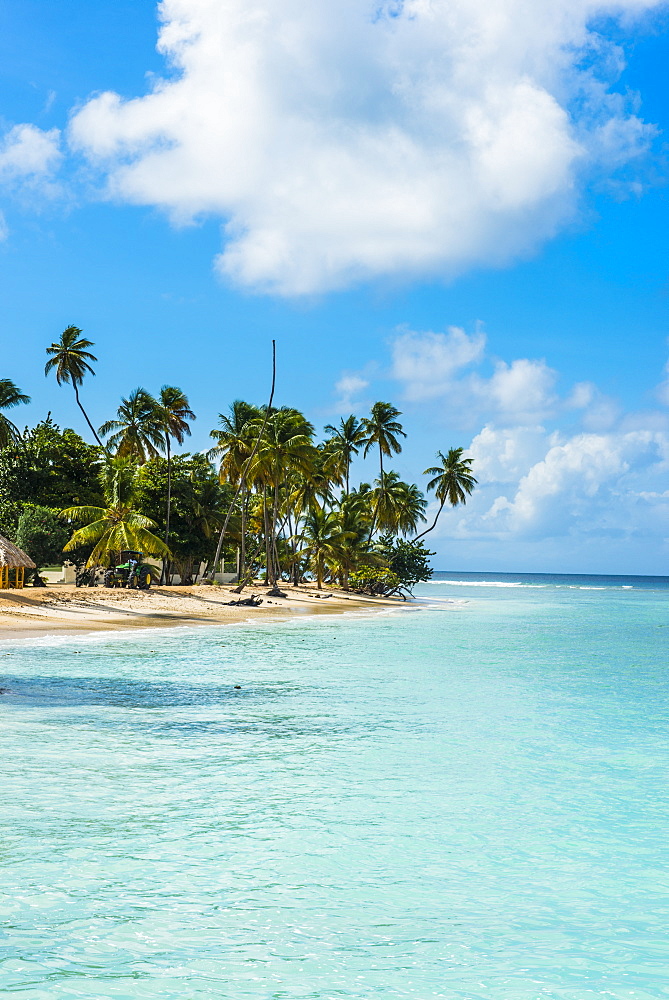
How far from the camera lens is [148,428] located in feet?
167

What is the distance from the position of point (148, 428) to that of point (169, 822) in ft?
150

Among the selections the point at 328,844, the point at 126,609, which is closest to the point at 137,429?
the point at 126,609

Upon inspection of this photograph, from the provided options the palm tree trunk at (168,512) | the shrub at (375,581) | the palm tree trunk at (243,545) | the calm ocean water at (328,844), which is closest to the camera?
the calm ocean water at (328,844)

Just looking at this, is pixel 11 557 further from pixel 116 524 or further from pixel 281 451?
pixel 281 451

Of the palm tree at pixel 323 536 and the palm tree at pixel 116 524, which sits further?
the palm tree at pixel 323 536

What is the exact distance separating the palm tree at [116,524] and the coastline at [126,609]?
6.24 ft

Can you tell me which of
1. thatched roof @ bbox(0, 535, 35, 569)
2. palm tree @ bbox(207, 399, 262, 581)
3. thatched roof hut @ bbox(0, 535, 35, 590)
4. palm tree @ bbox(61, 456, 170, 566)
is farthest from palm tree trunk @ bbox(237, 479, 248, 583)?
thatched roof @ bbox(0, 535, 35, 569)

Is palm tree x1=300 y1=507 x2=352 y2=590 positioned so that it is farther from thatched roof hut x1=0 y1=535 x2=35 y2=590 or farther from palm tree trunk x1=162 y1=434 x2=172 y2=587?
thatched roof hut x1=0 y1=535 x2=35 y2=590

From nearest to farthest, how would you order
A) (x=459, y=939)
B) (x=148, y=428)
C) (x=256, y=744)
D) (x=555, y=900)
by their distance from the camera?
(x=459, y=939) → (x=555, y=900) → (x=256, y=744) → (x=148, y=428)

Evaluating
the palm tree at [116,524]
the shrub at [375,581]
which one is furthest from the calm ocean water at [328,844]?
the shrub at [375,581]

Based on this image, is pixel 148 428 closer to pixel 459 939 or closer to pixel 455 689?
pixel 455 689

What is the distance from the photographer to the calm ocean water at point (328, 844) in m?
4.38

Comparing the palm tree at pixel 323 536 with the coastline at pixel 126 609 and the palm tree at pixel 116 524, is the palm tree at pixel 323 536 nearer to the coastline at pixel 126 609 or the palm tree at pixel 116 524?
the coastline at pixel 126 609

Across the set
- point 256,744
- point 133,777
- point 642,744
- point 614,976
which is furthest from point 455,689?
point 614,976
